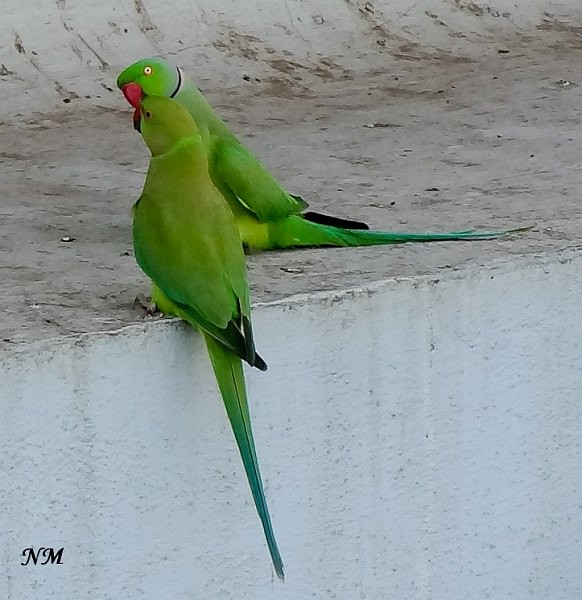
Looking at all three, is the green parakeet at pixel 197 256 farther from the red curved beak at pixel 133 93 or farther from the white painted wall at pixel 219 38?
the white painted wall at pixel 219 38

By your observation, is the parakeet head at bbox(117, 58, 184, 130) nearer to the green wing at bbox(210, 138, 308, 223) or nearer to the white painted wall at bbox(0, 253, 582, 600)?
the green wing at bbox(210, 138, 308, 223)

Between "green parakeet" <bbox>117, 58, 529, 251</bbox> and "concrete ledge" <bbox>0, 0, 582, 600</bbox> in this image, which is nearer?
"concrete ledge" <bbox>0, 0, 582, 600</bbox>

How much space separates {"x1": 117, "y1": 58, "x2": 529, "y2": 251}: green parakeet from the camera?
2098 millimetres

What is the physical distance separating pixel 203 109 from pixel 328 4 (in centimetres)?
195

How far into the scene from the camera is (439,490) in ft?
6.81

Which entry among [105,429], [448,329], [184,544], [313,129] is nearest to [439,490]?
[448,329]

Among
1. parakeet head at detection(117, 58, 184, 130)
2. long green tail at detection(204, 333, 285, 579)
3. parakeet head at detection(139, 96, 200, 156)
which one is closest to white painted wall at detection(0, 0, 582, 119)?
parakeet head at detection(117, 58, 184, 130)

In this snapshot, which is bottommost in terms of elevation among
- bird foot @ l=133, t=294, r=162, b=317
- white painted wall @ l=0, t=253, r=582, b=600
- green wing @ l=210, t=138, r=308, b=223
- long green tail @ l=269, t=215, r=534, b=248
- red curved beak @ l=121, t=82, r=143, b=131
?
white painted wall @ l=0, t=253, r=582, b=600

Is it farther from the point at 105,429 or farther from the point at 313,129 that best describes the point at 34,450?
the point at 313,129

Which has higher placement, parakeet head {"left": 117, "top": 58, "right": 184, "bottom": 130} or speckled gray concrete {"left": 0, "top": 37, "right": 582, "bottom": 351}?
parakeet head {"left": 117, "top": 58, "right": 184, "bottom": 130}

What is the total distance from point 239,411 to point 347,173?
3.86 feet

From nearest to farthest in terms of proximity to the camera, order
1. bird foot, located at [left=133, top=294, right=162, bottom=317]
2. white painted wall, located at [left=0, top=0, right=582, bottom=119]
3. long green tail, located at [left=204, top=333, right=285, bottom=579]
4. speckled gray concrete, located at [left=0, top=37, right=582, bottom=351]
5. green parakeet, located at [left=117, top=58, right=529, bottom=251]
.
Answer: long green tail, located at [left=204, top=333, right=285, bottom=579], bird foot, located at [left=133, top=294, right=162, bottom=317], speckled gray concrete, located at [left=0, top=37, right=582, bottom=351], green parakeet, located at [left=117, top=58, right=529, bottom=251], white painted wall, located at [left=0, top=0, right=582, bottom=119]

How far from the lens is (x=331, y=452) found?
195 cm

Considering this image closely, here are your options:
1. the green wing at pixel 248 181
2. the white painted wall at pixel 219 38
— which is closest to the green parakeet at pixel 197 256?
the green wing at pixel 248 181
